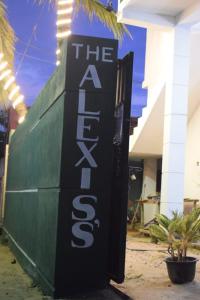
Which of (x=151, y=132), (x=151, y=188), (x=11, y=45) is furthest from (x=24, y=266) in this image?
(x=151, y=188)

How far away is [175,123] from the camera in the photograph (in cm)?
1323

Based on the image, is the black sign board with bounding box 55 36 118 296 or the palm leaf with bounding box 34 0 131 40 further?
the palm leaf with bounding box 34 0 131 40

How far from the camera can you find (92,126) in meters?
6.33

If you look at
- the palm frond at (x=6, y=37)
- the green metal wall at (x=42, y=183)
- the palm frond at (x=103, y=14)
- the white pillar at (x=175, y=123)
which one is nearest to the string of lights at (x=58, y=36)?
the palm frond at (x=6, y=37)

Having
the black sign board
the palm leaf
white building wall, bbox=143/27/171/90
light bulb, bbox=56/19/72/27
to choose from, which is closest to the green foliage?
the black sign board

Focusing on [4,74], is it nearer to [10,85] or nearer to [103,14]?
[10,85]

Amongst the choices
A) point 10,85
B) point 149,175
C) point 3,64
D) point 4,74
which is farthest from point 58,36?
point 149,175

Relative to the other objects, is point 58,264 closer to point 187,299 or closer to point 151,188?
point 187,299

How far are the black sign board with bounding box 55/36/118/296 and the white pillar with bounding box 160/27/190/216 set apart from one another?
683cm

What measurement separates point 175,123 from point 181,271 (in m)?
6.80

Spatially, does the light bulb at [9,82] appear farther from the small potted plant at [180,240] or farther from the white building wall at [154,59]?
the small potted plant at [180,240]

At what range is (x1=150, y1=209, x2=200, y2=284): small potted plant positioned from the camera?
6863mm

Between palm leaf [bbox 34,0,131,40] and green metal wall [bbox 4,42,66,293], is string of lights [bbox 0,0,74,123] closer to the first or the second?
palm leaf [bbox 34,0,131,40]

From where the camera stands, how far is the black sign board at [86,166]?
242 inches
